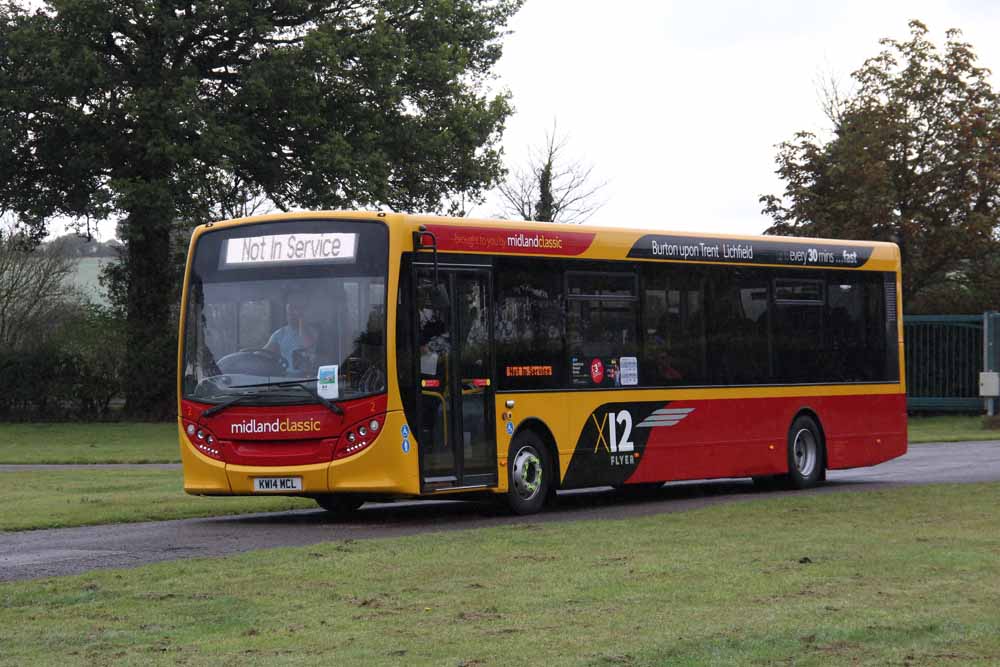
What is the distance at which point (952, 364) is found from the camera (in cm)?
4294

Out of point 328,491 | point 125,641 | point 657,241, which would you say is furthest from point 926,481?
point 125,641

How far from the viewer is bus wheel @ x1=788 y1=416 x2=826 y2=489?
21.4 metres

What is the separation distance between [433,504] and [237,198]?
22911 mm

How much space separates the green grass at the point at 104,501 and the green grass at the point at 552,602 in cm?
433

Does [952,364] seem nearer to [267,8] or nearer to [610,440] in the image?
[267,8]

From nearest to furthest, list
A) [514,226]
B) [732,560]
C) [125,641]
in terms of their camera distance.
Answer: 1. [125,641]
2. [732,560]
3. [514,226]

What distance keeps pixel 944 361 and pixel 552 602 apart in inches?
1365

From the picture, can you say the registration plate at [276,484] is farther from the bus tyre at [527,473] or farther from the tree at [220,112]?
the tree at [220,112]

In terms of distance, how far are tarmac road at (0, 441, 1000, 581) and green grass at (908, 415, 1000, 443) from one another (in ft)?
35.0

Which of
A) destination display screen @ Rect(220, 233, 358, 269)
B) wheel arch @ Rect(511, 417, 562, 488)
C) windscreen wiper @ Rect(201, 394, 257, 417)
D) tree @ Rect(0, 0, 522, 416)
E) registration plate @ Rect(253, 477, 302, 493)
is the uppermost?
tree @ Rect(0, 0, 522, 416)

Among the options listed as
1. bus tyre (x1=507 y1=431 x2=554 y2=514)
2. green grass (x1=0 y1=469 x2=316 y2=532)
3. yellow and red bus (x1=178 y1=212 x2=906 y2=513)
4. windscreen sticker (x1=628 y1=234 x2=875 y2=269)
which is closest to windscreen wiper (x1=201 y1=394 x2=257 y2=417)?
yellow and red bus (x1=178 y1=212 x2=906 y2=513)

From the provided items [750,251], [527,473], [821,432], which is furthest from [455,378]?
[821,432]

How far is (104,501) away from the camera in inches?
761

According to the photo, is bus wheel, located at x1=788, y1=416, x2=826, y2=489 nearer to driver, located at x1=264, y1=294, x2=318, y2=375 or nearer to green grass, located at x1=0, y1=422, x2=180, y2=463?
driver, located at x1=264, y1=294, x2=318, y2=375
